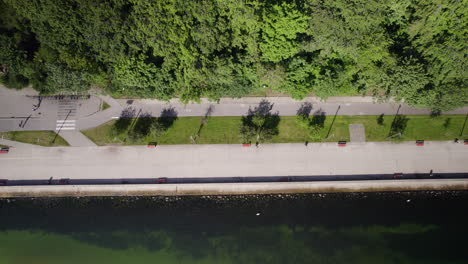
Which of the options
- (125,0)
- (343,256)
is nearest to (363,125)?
(343,256)

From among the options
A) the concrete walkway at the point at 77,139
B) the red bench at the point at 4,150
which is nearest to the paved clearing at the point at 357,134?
the concrete walkway at the point at 77,139

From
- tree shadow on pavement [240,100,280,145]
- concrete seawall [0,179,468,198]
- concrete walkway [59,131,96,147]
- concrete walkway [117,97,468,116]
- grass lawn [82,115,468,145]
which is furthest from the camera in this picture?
concrete walkway [117,97,468,116]

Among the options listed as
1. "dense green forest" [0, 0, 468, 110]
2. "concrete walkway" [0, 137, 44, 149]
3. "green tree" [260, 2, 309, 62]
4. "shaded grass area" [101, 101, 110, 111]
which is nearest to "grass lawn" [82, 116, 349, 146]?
"shaded grass area" [101, 101, 110, 111]

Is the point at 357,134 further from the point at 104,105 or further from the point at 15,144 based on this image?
the point at 15,144

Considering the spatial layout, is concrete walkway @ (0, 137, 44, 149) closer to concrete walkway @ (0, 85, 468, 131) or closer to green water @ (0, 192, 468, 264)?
concrete walkway @ (0, 85, 468, 131)

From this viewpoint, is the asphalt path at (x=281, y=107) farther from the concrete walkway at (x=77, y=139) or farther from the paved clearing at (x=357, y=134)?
the concrete walkway at (x=77, y=139)

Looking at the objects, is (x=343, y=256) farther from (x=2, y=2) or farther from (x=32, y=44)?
(x=2, y=2)
